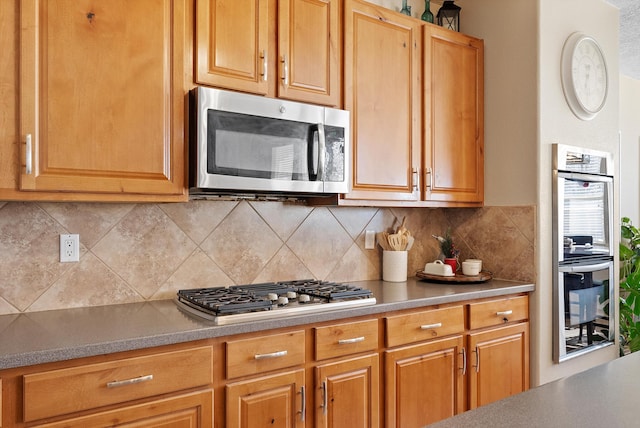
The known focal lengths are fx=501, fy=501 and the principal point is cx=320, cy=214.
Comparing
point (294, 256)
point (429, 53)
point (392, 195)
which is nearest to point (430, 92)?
point (429, 53)

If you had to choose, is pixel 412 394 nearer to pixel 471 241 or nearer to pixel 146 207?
pixel 471 241

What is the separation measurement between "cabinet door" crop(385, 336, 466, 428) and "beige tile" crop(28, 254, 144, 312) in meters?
1.19

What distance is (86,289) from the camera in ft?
6.73

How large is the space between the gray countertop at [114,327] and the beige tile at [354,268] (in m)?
0.45

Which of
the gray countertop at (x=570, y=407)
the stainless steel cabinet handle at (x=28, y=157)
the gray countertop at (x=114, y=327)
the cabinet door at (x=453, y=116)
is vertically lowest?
the gray countertop at (x=114, y=327)

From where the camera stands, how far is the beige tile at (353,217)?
111 inches

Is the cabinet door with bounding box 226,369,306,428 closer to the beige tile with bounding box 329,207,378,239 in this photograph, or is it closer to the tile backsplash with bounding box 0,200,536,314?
the tile backsplash with bounding box 0,200,536,314

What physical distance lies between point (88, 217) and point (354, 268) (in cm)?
144

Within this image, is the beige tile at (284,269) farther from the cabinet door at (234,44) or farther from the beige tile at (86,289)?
the cabinet door at (234,44)

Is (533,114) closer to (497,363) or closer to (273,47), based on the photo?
(497,363)

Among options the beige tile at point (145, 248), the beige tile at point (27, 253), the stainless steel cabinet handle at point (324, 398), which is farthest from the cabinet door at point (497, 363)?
the beige tile at point (27, 253)

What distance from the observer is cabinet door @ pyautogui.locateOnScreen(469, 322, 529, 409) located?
255 cm

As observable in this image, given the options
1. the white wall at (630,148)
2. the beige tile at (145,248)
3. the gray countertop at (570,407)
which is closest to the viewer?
the gray countertop at (570,407)

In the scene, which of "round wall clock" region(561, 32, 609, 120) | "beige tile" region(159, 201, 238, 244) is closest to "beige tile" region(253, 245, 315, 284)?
"beige tile" region(159, 201, 238, 244)
